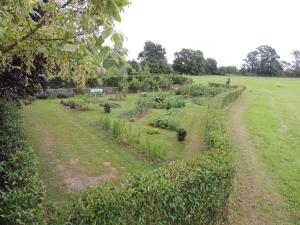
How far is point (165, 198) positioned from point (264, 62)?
281 ft

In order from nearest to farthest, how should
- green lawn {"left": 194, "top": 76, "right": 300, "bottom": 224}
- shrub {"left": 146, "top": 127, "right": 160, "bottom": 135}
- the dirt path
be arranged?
the dirt path < green lawn {"left": 194, "top": 76, "right": 300, "bottom": 224} < shrub {"left": 146, "top": 127, "right": 160, "bottom": 135}

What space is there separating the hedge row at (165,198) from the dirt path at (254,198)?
80cm

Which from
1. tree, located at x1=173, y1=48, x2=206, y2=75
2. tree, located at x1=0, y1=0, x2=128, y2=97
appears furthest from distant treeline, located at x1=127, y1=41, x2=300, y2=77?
tree, located at x1=0, y1=0, x2=128, y2=97

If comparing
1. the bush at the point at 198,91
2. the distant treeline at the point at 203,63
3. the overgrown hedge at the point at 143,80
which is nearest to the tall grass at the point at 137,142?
the overgrown hedge at the point at 143,80

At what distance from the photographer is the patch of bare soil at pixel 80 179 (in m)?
8.72

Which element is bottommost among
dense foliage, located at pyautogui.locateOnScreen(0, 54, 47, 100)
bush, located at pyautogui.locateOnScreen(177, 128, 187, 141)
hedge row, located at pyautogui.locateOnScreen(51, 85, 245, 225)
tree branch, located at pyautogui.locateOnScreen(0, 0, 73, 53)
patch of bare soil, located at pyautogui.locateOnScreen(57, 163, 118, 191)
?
patch of bare soil, located at pyautogui.locateOnScreen(57, 163, 118, 191)

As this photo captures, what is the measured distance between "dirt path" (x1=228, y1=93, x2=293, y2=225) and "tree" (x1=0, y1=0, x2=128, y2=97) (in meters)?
5.79

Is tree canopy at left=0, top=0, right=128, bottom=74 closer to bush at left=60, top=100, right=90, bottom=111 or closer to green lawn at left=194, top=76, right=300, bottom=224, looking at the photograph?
green lawn at left=194, top=76, right=300, bottom=224

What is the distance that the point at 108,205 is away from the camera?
449 cm

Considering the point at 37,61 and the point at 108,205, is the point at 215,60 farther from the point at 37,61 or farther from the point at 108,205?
the point at 108,205

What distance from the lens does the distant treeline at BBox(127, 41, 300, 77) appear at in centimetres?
5712

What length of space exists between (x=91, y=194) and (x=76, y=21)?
2.70 meters

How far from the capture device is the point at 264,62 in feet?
275

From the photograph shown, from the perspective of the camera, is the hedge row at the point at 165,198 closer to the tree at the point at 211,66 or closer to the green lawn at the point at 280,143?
the green lawn at the point at 280,143
